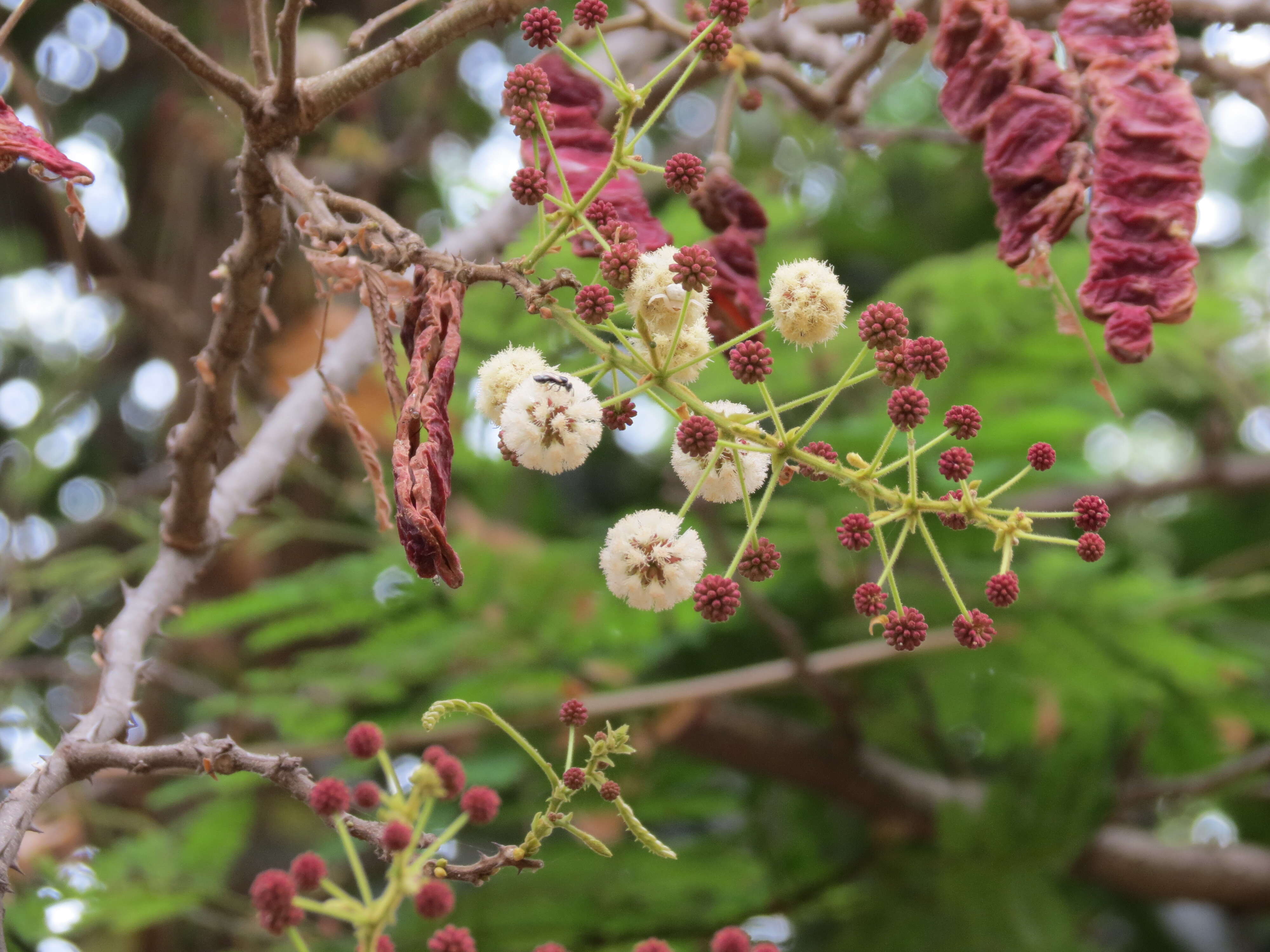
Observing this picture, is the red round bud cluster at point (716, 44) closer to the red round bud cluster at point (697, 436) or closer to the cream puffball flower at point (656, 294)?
the cream puffball flower at point (656, 294)

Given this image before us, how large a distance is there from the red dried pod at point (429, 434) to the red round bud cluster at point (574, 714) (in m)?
0.17

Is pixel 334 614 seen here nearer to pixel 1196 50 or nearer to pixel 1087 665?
pixel 1087 665

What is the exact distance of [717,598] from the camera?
111cm

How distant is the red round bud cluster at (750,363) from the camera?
1.13 m

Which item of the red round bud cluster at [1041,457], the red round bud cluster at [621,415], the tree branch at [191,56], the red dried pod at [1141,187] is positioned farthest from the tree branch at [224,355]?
the red dried pod at [1141,187]

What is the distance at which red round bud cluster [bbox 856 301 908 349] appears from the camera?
3.55 ft

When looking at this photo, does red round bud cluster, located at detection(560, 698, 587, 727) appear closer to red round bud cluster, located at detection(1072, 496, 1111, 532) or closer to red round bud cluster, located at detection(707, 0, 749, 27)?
red round bud cluster, located at detection(1072, 496, 1111, 532)

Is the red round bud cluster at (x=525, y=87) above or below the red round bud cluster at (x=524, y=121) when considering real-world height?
above

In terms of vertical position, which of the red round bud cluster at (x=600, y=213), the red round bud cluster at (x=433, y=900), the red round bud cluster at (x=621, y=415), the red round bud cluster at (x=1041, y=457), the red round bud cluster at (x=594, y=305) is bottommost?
the red round bud cluster at (x=433, y=900)

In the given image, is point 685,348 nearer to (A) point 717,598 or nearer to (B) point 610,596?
(A) point 717,598

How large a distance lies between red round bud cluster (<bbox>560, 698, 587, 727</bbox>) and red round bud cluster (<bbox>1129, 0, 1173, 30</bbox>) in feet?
4.01

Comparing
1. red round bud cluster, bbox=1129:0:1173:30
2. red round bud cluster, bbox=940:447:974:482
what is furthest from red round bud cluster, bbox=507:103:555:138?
red round bud cluster, bbox=1129:0:1173:30

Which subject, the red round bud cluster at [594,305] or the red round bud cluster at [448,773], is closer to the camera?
the red round bud cluster at [448,773]

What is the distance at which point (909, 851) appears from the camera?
3.62 m
